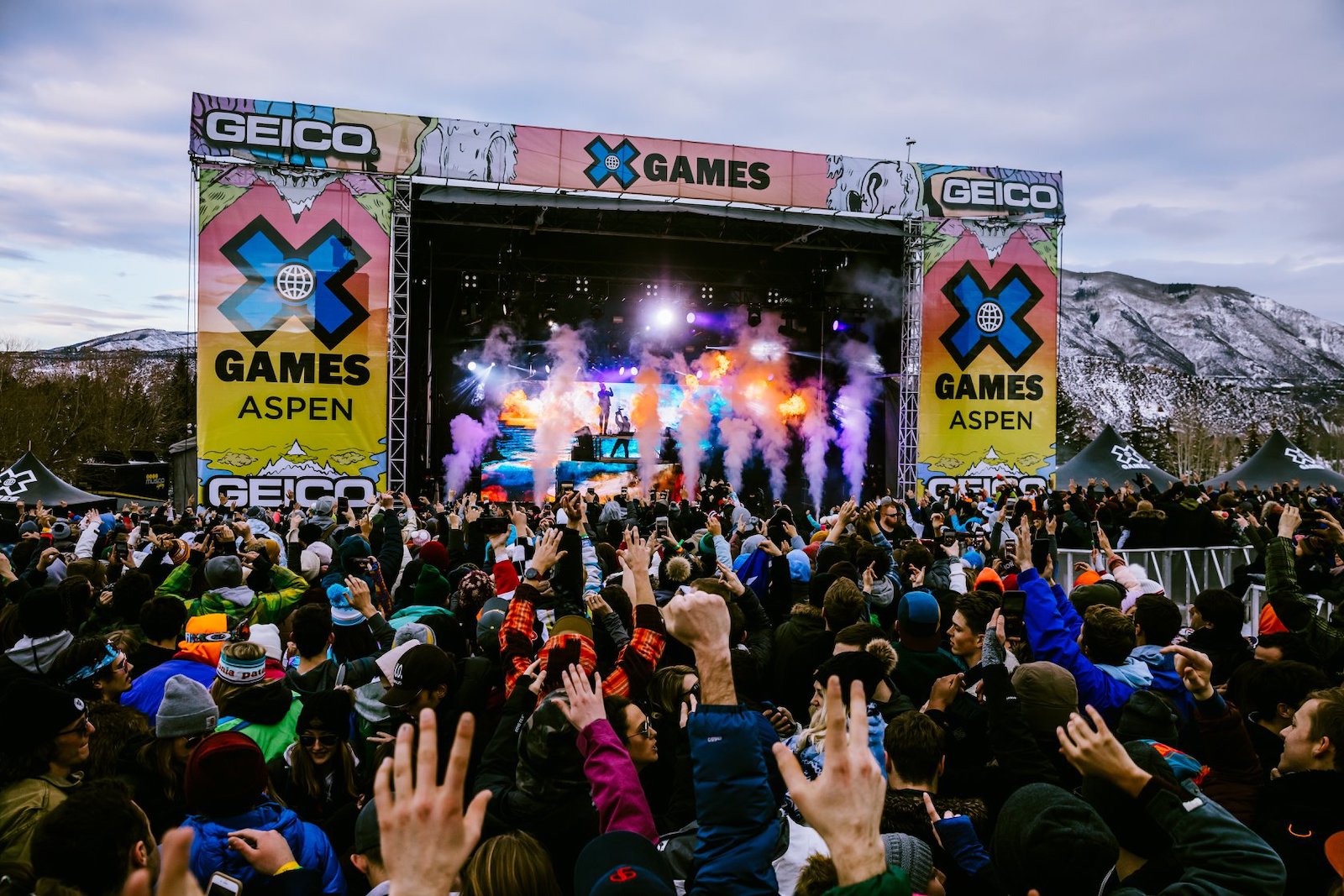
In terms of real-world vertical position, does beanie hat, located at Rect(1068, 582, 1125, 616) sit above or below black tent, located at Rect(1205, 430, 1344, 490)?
below

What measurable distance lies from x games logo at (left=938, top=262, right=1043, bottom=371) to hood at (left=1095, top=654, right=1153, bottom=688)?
15445 mm

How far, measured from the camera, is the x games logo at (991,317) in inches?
719

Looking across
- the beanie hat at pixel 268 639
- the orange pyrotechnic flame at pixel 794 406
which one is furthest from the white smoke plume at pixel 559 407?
the beanie hat at pixel 268 639

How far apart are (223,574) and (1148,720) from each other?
16.6 ft

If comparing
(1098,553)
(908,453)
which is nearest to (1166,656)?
(1098,553)

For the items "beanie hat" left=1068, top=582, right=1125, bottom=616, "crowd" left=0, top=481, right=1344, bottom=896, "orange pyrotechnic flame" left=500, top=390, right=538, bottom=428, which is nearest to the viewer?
"crowd" left=0, top=481, right=1344, bottom=896

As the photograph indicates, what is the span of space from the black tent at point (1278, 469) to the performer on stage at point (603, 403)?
527 inches

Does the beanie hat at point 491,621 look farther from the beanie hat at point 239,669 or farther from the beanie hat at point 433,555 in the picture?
the beanie hat at point 433,555

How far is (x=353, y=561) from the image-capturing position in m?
6.07

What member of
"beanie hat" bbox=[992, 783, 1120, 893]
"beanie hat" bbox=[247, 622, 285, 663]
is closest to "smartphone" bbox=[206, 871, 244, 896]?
"beanie hat" bbox=[992, 783, 1120, 893]

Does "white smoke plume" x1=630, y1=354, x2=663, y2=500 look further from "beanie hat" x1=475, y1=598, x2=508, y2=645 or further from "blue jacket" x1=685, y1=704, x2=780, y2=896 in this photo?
"blue jacket" x1=685, y1=704, x2=780, y2=896

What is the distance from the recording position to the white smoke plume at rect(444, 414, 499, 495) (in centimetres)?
1934

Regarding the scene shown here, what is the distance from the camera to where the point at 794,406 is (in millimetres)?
21188

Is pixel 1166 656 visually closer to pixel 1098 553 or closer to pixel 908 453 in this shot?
pixel 1098 553
